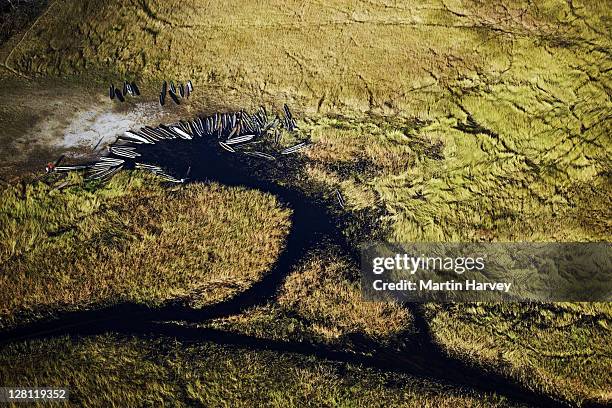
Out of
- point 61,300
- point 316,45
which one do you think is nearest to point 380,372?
point 61,300

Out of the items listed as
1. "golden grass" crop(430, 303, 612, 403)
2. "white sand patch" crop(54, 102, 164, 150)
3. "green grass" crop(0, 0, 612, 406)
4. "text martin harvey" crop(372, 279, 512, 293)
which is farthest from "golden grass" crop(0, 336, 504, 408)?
"white sand patch" crop(54, 102, 164, 150)

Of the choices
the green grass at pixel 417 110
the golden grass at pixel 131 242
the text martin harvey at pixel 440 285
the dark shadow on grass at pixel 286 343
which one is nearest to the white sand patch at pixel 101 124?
the green grass at pixel 417 110

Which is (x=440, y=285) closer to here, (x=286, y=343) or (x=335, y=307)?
(x=335, y=307)

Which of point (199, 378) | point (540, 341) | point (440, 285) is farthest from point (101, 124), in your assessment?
point (540, 341)

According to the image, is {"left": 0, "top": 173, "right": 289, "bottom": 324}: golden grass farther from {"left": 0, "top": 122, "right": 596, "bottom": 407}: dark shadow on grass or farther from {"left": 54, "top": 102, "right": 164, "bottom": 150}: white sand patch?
{"left": 54, "top": 102, "right": 164, "bottom": 150}: white sand patch

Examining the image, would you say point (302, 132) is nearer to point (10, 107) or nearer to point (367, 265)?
point (367, 265)

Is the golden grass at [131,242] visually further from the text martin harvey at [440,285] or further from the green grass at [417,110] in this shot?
the text martin harvey at [440,285]
